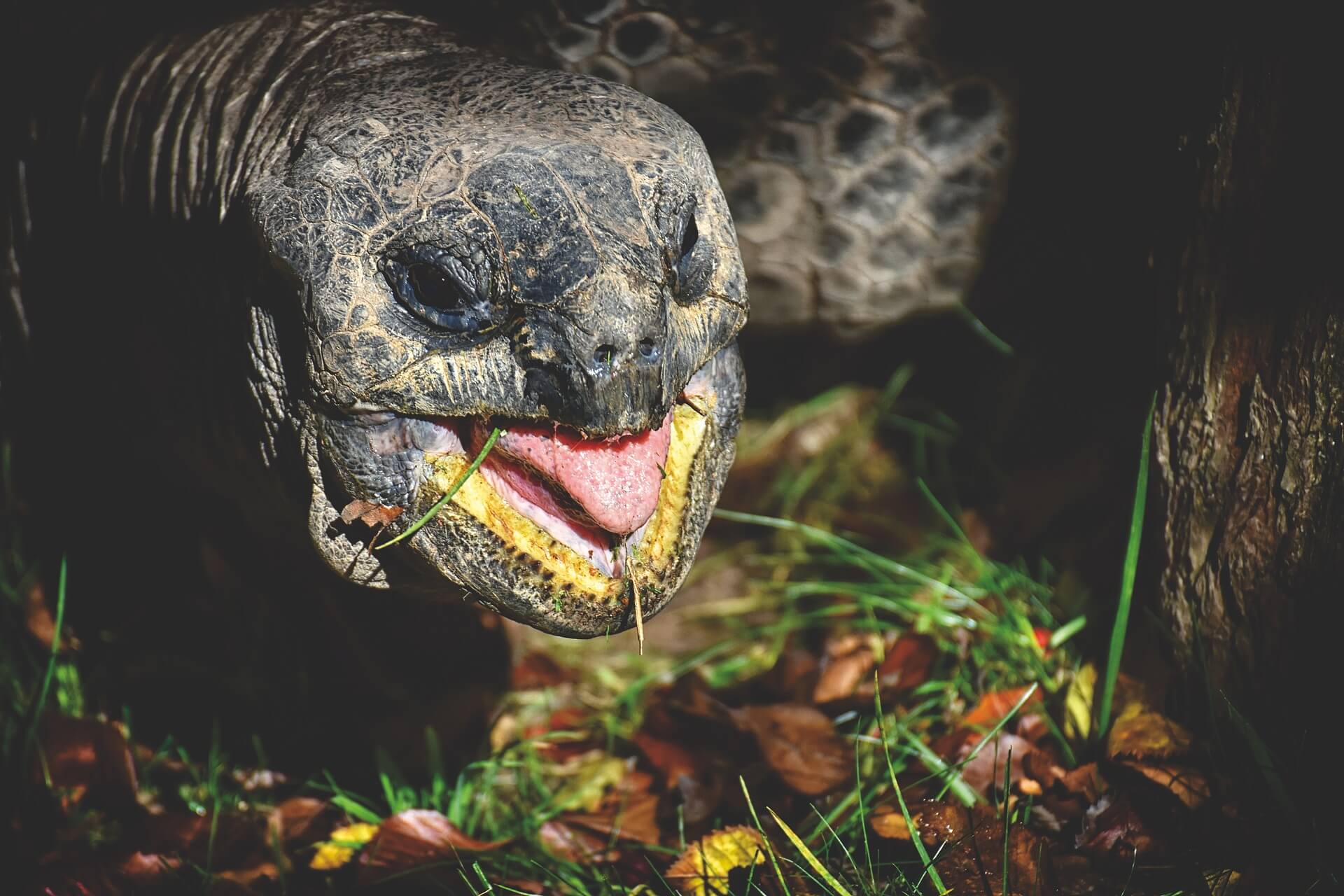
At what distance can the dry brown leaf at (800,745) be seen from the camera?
2295 mm

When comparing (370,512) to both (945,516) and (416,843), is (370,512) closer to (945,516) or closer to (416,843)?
(416,843)

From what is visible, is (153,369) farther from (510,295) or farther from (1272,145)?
(1272,145)

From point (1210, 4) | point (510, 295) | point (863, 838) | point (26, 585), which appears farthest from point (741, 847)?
point (26, 585)

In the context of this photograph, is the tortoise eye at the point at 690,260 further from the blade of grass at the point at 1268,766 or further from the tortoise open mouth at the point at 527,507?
the blade of grass at the point at 1268,766

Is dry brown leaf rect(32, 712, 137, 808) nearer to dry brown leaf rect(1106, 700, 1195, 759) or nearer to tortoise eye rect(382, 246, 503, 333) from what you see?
tortoise eye rect(382, 246, 503, 333)

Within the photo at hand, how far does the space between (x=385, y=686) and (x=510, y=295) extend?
134 cm

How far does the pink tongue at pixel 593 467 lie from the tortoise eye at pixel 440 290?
0.16 m

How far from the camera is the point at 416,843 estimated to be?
224cm

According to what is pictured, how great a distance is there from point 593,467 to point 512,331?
22 cm

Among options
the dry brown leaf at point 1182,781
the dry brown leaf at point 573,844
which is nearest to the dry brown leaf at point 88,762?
the dry brown leaf at point 573,844

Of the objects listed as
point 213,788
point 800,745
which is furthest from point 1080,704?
point 213,788

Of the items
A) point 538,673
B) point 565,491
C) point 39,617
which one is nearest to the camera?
point 565,491

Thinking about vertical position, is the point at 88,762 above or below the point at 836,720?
below

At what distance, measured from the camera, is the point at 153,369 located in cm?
223
